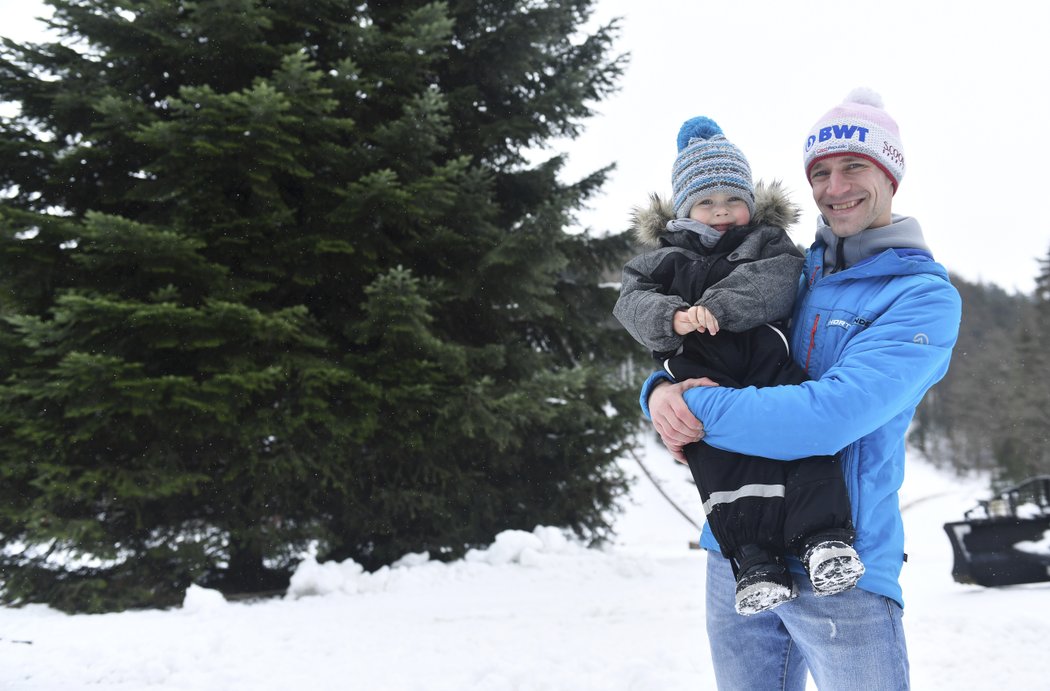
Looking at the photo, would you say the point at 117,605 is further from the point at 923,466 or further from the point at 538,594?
the point at 923,466

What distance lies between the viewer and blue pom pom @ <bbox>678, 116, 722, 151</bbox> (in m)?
2.30

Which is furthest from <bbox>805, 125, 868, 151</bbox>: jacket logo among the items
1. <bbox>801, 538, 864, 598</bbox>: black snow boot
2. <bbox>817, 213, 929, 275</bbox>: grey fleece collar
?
<bbox>801, 538, 864, 598</bbox>: black snow boot

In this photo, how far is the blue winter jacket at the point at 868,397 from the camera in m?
1.56

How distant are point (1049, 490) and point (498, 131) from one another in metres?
7.31

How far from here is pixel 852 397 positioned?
1535mm

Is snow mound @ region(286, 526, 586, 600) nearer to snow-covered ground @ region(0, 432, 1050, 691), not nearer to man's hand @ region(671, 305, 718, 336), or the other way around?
snow-covered ground @ region(0, 432, 1050, 691)

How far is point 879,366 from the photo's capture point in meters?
1.56

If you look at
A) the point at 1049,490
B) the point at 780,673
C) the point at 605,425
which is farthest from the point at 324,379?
the point at 1049,490

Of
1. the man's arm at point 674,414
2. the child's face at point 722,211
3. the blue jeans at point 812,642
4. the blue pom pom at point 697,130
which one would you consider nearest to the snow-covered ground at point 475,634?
the blue jeans at point 812,642

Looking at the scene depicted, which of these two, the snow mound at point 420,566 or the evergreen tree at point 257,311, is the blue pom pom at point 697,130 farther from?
the snow mound at point 420,566

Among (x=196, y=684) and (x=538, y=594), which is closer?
(x=196, y=684)

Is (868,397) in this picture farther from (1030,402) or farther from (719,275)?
(1030,402)

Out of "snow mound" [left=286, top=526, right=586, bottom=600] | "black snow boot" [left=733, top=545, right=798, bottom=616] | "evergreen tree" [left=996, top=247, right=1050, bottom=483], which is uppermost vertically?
"evergreen tree" [left=996, top=247, right=1050, bottom=483]

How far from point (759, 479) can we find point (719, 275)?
1.99ft
